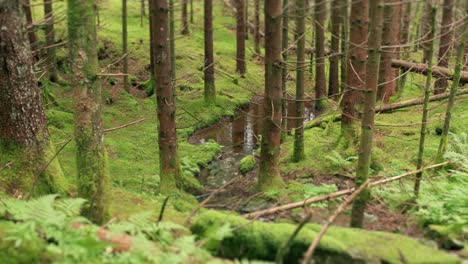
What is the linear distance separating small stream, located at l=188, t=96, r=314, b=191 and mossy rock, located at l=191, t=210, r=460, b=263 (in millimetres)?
4426

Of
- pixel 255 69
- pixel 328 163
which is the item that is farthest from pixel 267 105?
pixel 255 69

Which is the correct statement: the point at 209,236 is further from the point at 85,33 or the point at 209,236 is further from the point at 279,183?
the point at 279,183

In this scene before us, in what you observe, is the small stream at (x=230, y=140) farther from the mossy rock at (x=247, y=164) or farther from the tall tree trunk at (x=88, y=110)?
the tall tree trunk at (x=88, y=110)

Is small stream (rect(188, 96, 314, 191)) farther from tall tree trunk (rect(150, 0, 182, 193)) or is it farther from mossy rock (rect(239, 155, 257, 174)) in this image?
tall tree trunk (rect(150, 0, 182, 193))

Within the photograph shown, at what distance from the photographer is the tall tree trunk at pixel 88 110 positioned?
5.70m

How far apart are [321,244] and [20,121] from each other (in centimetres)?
499

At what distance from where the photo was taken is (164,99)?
961cm

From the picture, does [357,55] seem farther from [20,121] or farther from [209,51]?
[209,51]

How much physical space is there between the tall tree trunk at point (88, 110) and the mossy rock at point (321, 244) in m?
1.50

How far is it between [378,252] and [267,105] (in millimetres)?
4426

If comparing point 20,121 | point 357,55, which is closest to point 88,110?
point 20,121

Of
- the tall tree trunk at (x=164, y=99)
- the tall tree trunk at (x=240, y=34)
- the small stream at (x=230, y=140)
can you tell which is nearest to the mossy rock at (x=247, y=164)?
the small stream at (x=230, y=140)

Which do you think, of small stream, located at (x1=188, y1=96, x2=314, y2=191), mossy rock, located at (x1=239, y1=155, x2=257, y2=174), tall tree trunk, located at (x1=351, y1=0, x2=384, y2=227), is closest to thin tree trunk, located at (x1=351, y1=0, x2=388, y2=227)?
tall tree trunk, located at (x1=351, y1=0, x2=384, y2=227)

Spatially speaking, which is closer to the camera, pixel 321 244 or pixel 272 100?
pixel 321 244
